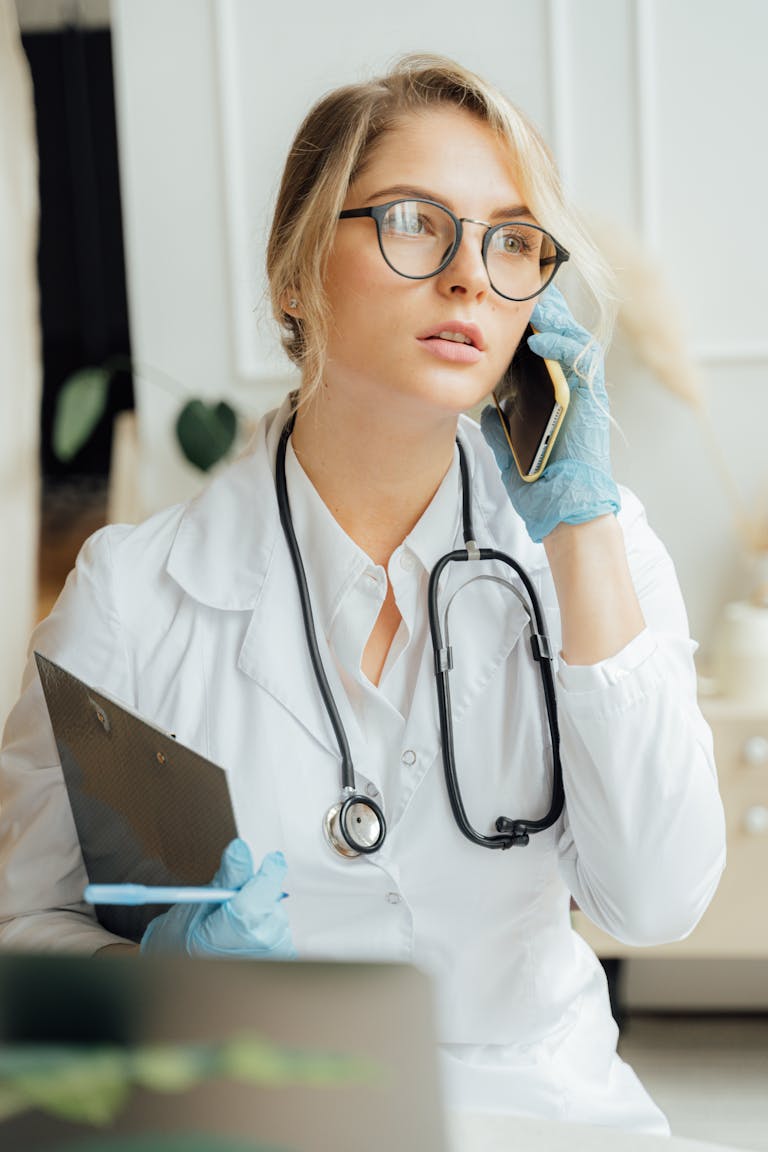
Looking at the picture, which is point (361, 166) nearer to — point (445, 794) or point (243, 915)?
point (445, 794)

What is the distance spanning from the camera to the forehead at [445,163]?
1278mm

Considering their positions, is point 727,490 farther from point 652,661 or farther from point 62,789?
point 62,789

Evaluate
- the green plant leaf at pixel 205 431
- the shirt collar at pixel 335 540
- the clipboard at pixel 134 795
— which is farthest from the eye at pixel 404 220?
the green plant leaf at pixel 205 431

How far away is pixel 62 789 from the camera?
4.09ft

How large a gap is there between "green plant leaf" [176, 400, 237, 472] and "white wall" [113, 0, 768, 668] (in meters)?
0.14

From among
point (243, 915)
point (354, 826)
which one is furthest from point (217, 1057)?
point (354, 826)

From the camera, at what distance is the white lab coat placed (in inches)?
46.7

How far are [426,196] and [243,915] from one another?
74 centimetres

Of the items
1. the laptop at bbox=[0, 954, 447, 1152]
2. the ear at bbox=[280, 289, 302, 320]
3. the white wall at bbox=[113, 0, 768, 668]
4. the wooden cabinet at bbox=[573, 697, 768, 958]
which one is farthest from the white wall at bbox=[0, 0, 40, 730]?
the laptop at bbox=[0, 954, 447, 1152]

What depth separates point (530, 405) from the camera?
A: 1342 mm

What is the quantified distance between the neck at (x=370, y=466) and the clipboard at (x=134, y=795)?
450mm

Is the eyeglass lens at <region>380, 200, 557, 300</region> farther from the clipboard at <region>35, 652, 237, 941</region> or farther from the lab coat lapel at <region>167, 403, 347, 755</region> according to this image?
the clipboard at <region>35, 652, 237, 941</region>

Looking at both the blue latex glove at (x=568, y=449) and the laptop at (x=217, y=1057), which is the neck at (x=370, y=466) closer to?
the blue latex glove at (x=568, y=449)

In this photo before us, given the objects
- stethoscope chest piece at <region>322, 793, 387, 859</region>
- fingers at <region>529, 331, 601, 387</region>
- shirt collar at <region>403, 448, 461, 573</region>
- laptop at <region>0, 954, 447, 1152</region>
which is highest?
fingers at <region>529, 331, 601, 387</region>
